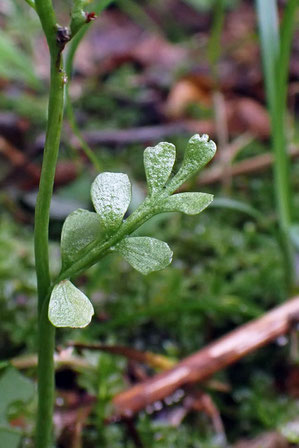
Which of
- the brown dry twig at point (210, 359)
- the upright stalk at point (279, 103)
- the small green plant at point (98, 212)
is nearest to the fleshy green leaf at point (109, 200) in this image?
the small green plant at point (98, 212)

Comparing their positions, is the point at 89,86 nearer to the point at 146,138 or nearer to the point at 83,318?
the point at 146,138

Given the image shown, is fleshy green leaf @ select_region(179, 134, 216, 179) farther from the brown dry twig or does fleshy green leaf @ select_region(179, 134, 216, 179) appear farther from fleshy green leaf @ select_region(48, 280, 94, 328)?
the brown dry twig

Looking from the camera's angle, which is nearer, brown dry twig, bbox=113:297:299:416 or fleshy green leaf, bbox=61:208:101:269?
fleshy green leaf, bbox=61:208:101:269

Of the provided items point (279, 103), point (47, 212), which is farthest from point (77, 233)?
point (279, 103)

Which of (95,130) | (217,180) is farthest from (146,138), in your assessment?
(217,180)

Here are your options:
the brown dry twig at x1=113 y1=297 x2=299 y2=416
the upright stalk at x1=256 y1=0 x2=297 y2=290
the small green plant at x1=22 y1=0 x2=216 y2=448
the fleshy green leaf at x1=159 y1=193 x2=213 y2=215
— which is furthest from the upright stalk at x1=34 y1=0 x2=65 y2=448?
the upright stalk at x1=256 y1=0 x2=297 y2=290

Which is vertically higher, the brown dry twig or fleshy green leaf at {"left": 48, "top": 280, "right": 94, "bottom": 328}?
the brown dry twig

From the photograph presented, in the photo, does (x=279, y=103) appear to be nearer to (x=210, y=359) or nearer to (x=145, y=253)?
(x=210, y=359)
